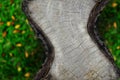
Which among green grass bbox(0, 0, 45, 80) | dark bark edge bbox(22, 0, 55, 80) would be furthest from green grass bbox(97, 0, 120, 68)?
dark bark edge bbox(22, 0, 55, 80)

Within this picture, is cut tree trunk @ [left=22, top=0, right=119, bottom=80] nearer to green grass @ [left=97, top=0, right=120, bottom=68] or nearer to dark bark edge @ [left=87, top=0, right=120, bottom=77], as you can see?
dark bark edge @ [left=87, top=0, right=120, bottom=77]

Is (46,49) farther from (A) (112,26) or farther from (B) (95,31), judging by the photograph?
(A) (112,26)

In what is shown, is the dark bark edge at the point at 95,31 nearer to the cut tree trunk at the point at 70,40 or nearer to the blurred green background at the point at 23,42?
the cut tree trunk at the point at 70,40

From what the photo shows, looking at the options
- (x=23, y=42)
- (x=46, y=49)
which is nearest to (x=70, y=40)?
(x=46, y=49)

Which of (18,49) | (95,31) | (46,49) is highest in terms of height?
(95,31)

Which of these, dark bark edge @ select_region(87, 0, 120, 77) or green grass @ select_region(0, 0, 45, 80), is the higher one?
dark bark edge @ select_region(87, 0, 120, 77)

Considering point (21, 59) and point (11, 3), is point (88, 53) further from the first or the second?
point (11, 3)

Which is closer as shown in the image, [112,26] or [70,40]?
[70,40]
